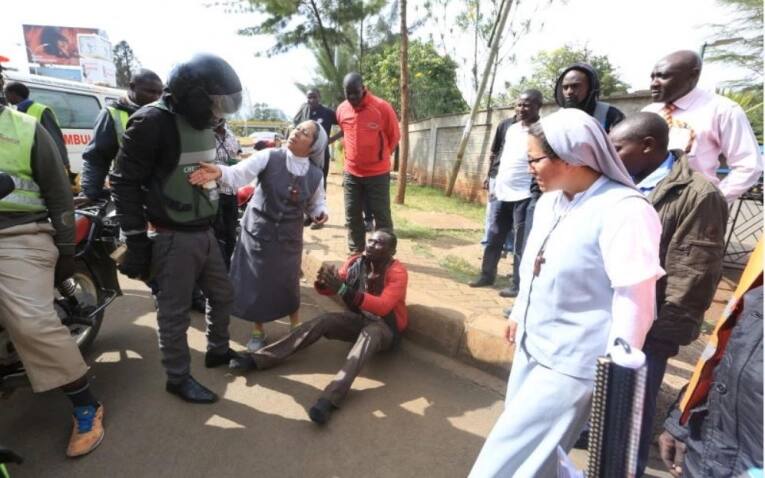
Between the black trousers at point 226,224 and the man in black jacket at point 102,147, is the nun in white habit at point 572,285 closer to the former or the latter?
the black trousers at point 226,224

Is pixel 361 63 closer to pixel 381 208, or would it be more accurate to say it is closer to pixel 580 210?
pixel 381 208

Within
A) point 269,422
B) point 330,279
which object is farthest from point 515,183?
point 269,422

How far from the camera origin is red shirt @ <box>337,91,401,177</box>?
433 cm

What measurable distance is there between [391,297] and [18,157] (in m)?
2.06

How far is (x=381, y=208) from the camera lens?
14.6 ft

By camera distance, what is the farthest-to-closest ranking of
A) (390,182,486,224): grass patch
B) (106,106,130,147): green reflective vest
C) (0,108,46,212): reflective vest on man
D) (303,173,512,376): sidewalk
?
(390,182,486,224): grass patch → (106,106,130,147): green reflective vest → (303,173,512,376): sidewalk → (0,108,46,212): reflective vest on man

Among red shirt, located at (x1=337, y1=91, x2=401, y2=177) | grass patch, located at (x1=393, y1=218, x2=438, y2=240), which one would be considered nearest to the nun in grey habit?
red shirt, located at (x1=337, y1=91, x2=401, y2=177)

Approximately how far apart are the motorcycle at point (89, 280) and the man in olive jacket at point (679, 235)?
2701 millimetres

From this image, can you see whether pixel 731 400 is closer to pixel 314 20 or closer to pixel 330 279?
pixel 330 279

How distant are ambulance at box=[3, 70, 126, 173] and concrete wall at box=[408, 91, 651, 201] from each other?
20.6 ft

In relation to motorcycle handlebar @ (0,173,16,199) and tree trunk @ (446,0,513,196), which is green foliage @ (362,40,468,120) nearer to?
tree trunk @ (446,0,513,196)

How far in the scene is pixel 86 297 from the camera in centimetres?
286

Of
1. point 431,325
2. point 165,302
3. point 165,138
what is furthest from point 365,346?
point 165,138

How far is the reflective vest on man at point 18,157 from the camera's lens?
1.93m
